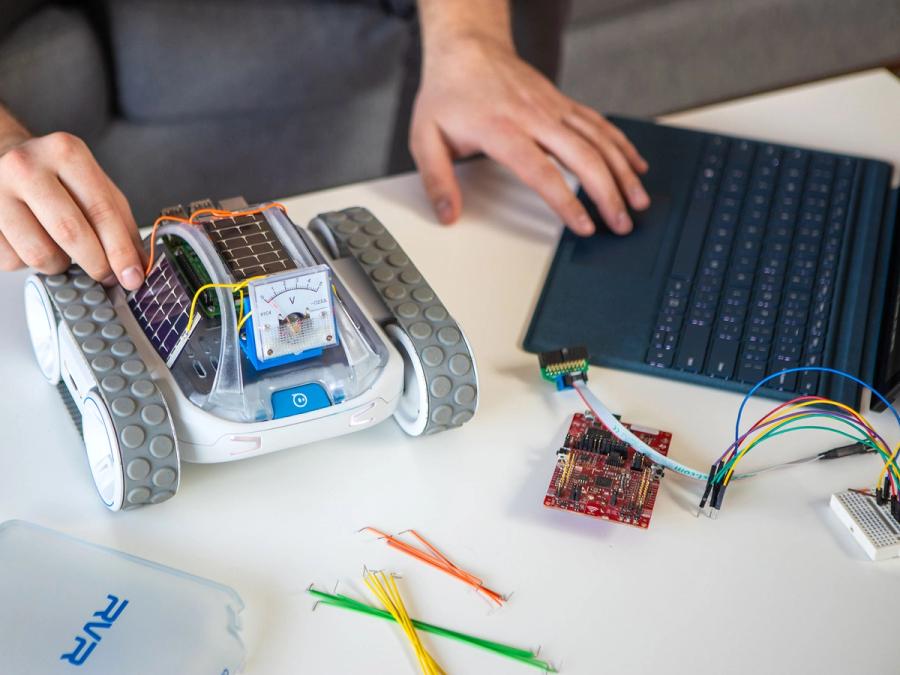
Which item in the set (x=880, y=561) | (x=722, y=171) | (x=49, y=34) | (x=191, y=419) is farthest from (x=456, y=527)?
A: (x=49, y=34)

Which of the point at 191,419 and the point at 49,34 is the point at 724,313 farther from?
the point at 49,34

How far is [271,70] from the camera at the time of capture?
1930 mm

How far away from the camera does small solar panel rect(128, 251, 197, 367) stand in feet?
2.74

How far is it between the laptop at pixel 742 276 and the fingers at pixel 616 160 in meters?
0.03

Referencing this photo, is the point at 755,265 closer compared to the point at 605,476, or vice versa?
the point at 605,476

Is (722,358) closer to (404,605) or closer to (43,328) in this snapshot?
(404,605)

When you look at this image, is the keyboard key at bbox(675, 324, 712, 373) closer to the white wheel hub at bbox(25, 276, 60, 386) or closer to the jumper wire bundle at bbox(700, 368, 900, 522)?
the jumper wire bundle at bbox(700, 368, 900, 522)

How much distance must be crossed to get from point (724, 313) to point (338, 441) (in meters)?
0.43

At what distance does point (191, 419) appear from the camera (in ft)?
2.61

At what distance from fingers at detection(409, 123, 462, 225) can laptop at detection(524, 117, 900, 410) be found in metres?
0.14

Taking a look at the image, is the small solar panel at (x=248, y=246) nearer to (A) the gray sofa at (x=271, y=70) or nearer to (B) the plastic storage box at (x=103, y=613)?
(B) the plastic storage box at (x=103, y=613)

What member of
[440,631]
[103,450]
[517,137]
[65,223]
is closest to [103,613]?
[103,450]

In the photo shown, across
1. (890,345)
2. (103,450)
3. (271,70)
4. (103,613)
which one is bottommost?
(103,613)

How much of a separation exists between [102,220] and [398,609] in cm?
45
